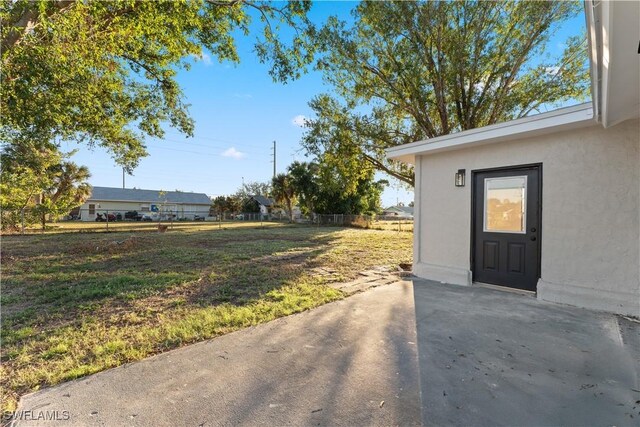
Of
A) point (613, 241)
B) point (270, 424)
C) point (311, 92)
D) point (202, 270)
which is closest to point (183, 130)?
point (202, 270)

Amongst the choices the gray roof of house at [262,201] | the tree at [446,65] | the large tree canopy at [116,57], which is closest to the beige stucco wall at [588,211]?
the large tree canopy at [116,57]

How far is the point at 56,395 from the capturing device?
2.06 meters

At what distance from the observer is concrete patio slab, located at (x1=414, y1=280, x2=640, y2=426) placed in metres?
1.90

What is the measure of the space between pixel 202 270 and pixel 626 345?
6561 mm

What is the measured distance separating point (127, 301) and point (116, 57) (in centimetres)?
586

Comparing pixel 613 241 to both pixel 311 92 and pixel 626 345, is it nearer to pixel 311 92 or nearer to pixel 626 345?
pixel 626 345

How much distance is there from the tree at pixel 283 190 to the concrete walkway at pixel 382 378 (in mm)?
24802

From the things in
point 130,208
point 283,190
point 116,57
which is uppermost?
point 116,57

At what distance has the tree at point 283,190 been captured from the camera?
92.9 feet

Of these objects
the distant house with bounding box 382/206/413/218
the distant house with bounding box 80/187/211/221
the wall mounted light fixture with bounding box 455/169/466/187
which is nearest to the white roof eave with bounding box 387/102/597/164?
the wall mounted light fixture with bounding box 455/169/466/187

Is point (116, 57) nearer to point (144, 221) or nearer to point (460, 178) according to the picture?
point (460, 178)

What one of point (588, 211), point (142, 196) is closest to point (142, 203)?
point (142, 196)

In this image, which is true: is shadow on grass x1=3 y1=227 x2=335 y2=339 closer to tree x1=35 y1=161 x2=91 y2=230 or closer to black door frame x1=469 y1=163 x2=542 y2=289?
black door frame x1=469 y1=163 x2=542 y2=289

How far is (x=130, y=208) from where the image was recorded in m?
42.0
